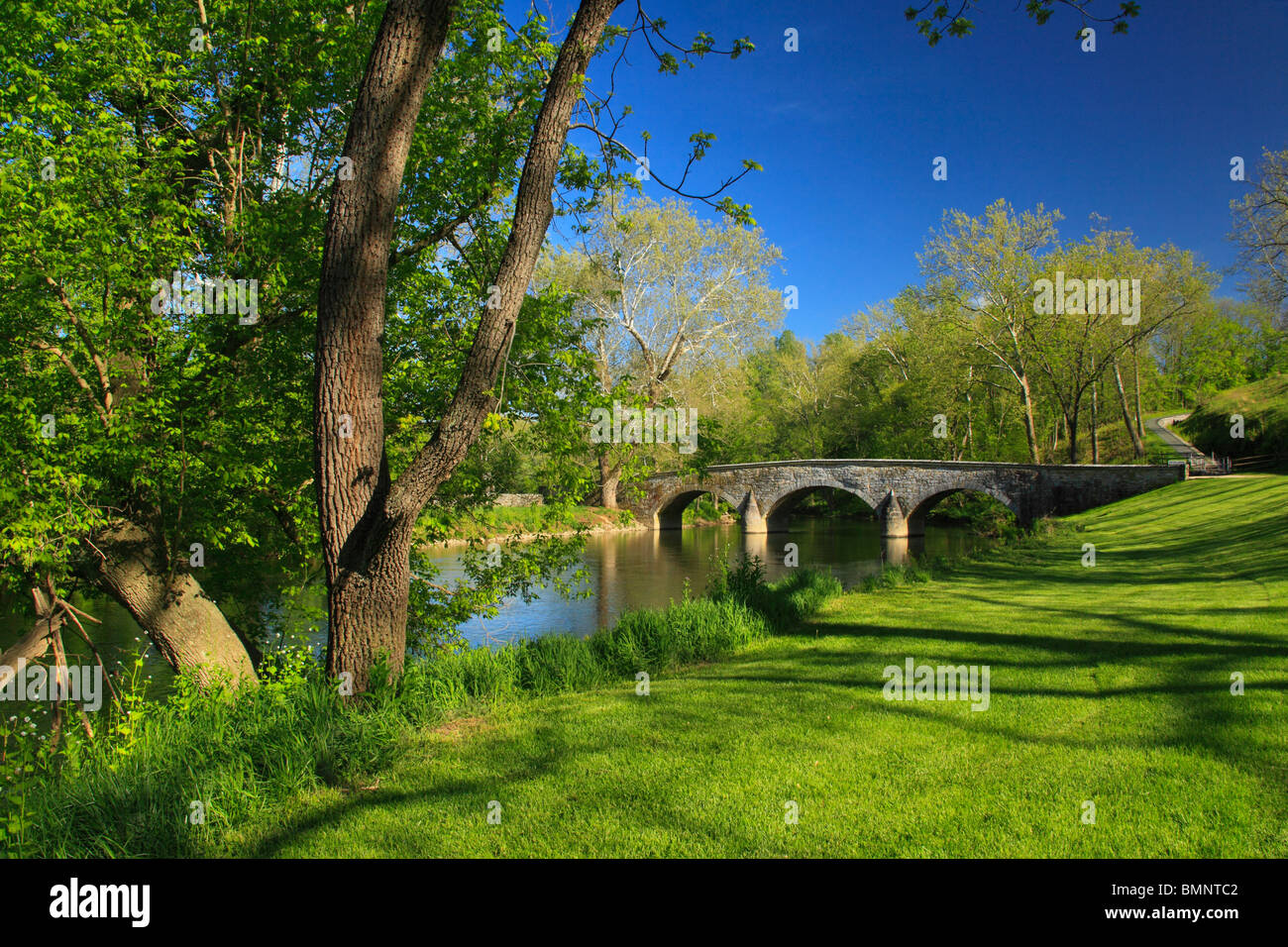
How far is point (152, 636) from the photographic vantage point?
7.04 metres

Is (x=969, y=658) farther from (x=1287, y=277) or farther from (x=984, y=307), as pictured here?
(x=984, y=307)

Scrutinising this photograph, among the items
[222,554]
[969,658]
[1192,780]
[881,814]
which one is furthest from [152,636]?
[1192,780]

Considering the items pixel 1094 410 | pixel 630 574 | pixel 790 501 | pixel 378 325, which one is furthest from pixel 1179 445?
pixel 378 325

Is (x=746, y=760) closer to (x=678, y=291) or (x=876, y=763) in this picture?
(x=876, y=763)

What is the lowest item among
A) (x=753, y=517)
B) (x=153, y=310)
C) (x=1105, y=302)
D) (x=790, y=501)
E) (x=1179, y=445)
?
(x=753, y=517)

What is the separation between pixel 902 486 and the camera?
35.1 m

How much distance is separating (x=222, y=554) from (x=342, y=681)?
4.80m

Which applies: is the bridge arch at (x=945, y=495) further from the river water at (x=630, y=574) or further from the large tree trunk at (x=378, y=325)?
the large tree trunk at (x=378, y=325)

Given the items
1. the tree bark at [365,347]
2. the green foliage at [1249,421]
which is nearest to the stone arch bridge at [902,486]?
the green foliage at [1249,421]

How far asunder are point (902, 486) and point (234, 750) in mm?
34127

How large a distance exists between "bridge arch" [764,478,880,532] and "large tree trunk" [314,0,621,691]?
3360 centimetres

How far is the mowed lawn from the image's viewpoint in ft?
11.4

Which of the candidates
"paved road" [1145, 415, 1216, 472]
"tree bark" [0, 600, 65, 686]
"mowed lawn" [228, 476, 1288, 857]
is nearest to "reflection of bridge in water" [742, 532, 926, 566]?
"paved road" [1145, 415, 1216, 472]

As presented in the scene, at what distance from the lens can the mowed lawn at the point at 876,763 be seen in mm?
3479
